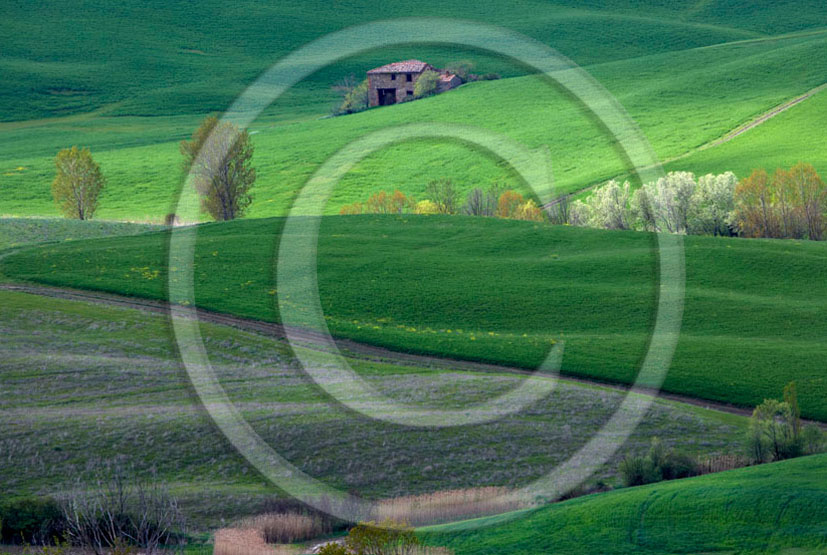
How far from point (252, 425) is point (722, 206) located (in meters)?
62.8

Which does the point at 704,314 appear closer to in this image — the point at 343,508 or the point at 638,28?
the point at 343,508

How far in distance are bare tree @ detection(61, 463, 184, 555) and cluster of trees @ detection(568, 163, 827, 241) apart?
64.4 m

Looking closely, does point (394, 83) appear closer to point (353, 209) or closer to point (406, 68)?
point (406, 68)

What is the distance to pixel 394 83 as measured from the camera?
A: 14862cm

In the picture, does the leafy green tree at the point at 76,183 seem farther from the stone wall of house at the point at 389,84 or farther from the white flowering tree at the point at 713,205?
the stone wall of house at the point at 389,84

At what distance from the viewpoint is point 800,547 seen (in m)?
20.1

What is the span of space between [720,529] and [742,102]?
108598 millimetres

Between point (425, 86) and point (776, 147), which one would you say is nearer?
point (776, 147)

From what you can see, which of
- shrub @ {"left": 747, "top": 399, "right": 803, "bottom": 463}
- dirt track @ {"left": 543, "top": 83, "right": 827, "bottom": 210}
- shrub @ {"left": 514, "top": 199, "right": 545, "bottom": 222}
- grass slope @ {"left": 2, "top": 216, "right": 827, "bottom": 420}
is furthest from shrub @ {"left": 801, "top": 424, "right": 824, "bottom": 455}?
dirt track @ {"left": 543, "top": 83, "right": 827, "bottom": 210}

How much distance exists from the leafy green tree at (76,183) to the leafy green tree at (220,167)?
1022 centimetres

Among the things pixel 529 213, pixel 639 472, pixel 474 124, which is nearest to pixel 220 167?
pixel 529 213

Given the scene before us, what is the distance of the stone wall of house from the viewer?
147625mm

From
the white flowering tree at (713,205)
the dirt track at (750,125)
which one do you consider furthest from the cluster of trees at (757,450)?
the dirt track at (750,125)

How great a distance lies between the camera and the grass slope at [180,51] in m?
161
